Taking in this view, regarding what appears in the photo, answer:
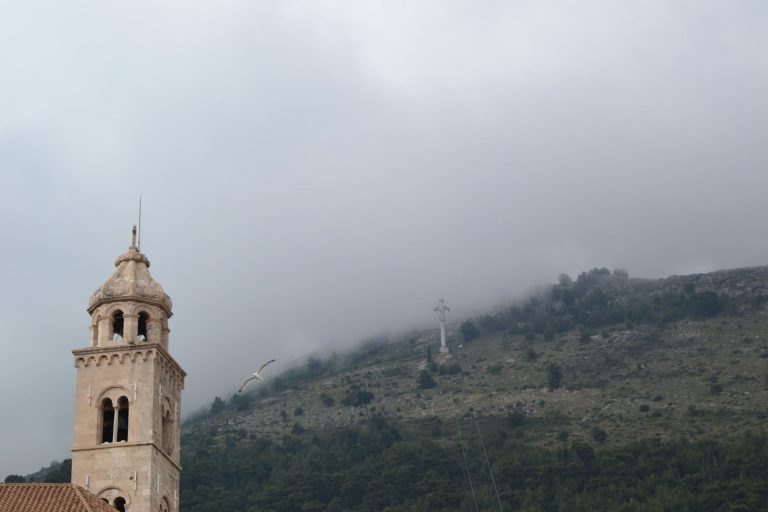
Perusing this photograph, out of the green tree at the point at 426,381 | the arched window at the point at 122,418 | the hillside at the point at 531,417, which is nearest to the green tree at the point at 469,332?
the hillside at the point at 531,417

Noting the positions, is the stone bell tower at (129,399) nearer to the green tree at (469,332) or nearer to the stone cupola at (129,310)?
the stone cupola at (129,310)

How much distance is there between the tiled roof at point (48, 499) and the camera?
1510 inches

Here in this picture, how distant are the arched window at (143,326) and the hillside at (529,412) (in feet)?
233

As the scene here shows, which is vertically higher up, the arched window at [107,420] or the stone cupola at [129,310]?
the stone cupola at [129,310]

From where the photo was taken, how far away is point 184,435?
151m

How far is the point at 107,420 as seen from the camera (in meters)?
44.1

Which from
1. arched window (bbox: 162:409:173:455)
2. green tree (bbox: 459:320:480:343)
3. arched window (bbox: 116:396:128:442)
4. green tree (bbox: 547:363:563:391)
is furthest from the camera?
green tree (bbox: 459:320:480:343)

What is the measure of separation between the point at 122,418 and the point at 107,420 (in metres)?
0.56

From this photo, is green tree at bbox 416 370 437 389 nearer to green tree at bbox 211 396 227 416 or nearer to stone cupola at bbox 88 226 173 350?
green tree at bbox 211 396 227 416

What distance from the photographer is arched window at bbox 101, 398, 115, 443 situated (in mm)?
43719

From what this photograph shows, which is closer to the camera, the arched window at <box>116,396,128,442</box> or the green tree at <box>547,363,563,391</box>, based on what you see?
the arched window at <box>116,396,128,442</box>

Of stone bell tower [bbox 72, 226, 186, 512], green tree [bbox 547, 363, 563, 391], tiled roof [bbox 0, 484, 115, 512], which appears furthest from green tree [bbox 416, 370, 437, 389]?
tiled roof [bbox 0, 484, 115, 512]

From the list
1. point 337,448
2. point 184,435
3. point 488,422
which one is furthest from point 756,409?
point 184,435

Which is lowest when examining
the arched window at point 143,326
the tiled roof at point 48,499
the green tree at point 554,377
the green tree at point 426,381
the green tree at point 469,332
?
the tiled roof at point 48,499
